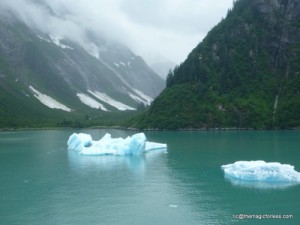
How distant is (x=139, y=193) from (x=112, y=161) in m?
23.1

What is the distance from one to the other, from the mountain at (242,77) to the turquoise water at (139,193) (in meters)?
63.4

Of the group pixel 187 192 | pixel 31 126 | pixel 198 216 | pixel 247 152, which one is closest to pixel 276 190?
pixel 187 192

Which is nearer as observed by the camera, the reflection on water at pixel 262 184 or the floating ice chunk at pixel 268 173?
the reflection on water at pixel 262 184

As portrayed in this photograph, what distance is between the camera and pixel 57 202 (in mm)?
38875

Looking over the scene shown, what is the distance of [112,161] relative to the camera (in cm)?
6444

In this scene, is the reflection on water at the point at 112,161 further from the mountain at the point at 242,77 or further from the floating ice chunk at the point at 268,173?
the mountain at the point at 242,77

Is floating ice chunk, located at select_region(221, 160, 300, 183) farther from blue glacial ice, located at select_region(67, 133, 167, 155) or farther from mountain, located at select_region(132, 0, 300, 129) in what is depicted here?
mountain, located at select_region(132, 0, 300, 129)

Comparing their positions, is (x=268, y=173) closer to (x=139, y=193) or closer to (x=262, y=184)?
(x=262, y=184)

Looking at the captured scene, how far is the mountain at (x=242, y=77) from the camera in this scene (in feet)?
428

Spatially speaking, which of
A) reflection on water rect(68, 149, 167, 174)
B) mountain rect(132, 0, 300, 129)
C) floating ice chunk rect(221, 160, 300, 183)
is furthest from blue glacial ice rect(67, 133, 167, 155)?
mountain rect(132, 0, 300, 129)

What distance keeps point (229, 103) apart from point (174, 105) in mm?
16908

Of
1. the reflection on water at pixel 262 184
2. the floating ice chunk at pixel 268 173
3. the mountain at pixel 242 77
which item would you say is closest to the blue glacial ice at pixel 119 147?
the floating ice chunk at pixel 268 173

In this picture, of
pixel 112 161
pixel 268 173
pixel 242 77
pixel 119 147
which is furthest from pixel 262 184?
pixel 242 77

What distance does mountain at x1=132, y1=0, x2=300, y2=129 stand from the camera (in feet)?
428
